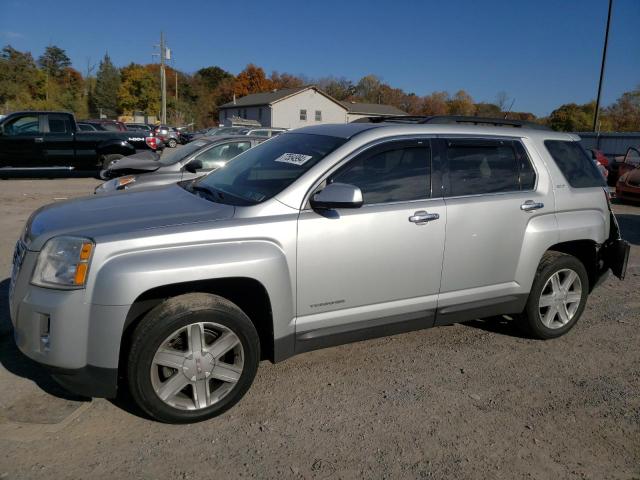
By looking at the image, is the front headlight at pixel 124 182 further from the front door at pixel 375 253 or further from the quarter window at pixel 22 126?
the quarter window at pixel 22 126

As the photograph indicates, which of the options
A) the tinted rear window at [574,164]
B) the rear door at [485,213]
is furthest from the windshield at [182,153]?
the tinted rear window at [574,164]

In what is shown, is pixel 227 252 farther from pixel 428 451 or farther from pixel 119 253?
pixel 428 451

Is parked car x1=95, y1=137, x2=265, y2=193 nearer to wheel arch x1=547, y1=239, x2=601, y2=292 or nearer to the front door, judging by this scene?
the front door

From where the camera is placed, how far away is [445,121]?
446cm

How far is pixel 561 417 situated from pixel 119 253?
117 inches

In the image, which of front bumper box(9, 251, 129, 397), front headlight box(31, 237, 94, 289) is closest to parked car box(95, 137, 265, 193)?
front headlight box(31, 237, 94, 289)

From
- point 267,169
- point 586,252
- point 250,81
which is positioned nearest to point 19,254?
point 267,169

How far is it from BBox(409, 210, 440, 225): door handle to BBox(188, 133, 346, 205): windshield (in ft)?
2.43

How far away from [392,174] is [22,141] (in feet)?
44.2

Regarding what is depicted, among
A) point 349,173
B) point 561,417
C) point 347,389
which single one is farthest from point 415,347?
point 349,173

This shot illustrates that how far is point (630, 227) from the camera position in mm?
10648

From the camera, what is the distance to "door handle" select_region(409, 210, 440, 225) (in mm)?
3785

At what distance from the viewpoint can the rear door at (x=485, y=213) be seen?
13.2 ft

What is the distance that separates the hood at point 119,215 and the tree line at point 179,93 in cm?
4667
